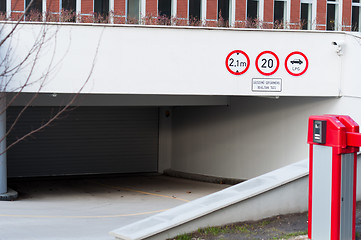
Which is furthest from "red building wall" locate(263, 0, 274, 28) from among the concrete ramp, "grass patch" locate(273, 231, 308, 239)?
"grass patch" locate(273, 231, 308, 239)

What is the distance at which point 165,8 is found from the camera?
20.4m

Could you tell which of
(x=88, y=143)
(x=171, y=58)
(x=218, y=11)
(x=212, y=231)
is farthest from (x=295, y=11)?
(x=212, y=231)

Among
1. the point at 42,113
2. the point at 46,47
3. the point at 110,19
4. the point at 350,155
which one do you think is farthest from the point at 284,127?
the point at 350,155

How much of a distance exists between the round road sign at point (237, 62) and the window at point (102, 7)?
5943 mm

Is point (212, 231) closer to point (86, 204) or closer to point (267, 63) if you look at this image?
point (86, 204)

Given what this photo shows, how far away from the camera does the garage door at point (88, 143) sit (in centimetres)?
2216

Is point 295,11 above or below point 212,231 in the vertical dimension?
above

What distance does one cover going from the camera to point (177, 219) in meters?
7.85

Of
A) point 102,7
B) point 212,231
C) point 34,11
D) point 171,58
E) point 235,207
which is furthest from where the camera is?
point 102,7

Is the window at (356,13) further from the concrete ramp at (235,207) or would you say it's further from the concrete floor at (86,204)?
the concrete ramp at (235,207)

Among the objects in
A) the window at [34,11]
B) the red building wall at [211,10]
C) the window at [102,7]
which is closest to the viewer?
the window at [34,11]

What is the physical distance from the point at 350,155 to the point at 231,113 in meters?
13.1

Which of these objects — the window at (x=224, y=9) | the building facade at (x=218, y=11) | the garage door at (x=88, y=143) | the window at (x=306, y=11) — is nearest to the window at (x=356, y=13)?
the building facade at (x=218, y=11)

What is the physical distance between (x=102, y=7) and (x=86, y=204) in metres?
7.43
